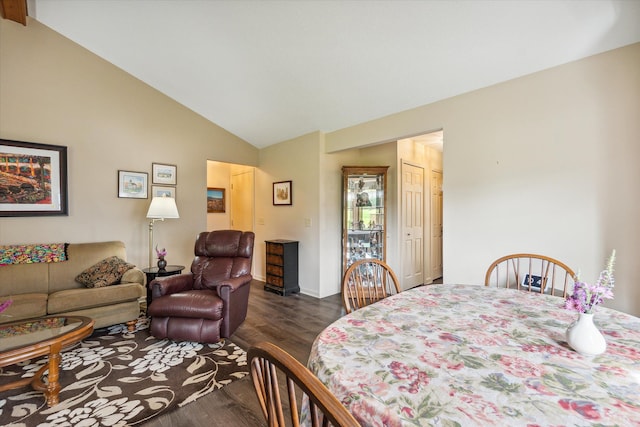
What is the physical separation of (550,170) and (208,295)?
3.30 meters

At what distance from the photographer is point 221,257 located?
11.2 ft

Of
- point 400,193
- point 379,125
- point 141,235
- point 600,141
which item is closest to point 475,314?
point 600,141

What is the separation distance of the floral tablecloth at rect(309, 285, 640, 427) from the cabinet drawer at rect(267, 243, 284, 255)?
3170 mm

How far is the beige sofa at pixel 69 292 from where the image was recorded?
2615 millimetres

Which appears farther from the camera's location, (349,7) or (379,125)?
(379,125)

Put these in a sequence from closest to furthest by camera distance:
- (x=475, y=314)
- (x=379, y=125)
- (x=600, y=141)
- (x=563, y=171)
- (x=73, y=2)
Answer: (x=475, y=314)
(x=600, y=141)
(x=563, y=171)
(x=73, y=2)
(x=379, y=125)

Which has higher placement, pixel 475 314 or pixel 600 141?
pixel 600 141

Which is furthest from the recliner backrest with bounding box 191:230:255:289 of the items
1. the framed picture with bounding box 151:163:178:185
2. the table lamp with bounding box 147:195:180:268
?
the framed picture with bounding box 151:163:178:185

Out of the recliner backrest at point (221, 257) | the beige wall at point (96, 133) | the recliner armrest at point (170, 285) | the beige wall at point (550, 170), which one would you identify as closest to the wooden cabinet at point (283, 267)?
the recliner backrest at point (221, 257)

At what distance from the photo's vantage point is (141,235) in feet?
13.1

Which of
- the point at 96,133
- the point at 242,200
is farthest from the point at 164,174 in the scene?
the point at 242,200

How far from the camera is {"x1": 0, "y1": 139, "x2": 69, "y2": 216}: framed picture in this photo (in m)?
3.13

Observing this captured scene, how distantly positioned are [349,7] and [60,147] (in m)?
3.63

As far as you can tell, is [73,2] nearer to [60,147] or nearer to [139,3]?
[139,3]
